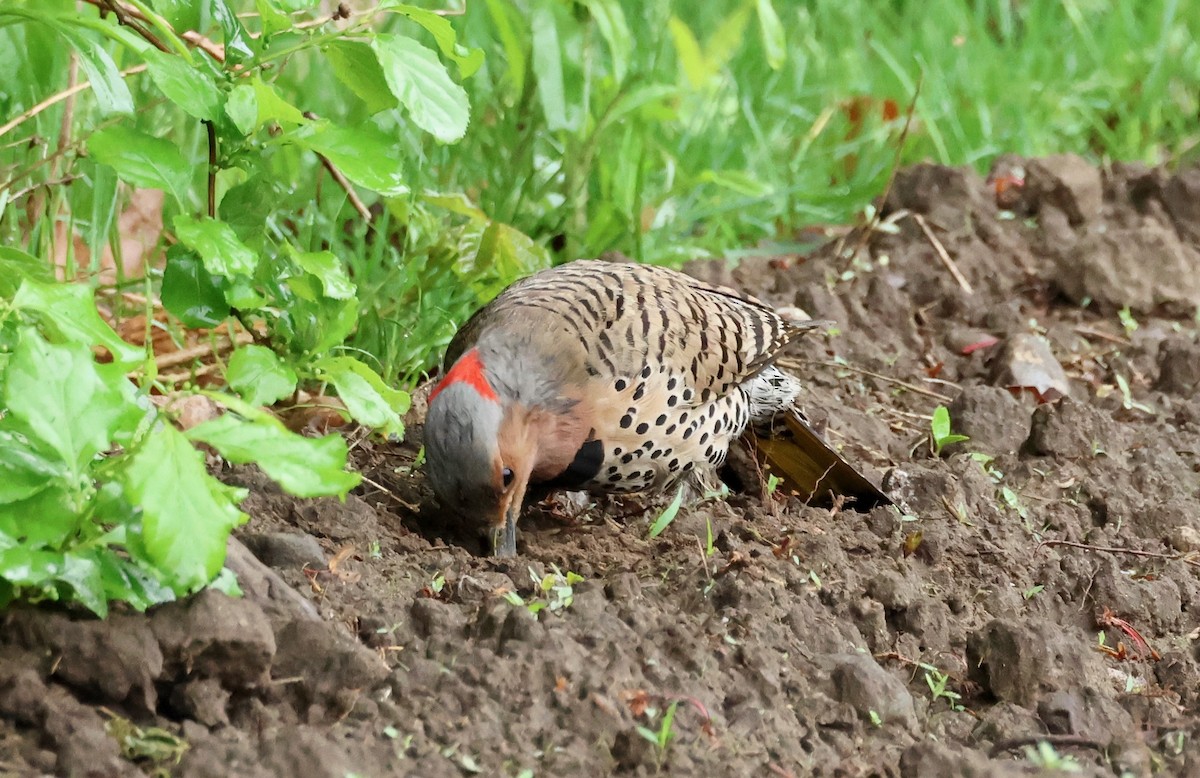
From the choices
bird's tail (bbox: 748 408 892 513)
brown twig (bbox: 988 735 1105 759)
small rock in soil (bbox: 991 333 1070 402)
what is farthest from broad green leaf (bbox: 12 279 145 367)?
small rock in soil (bbox: 991 333 1070 402)

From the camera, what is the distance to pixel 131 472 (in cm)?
194

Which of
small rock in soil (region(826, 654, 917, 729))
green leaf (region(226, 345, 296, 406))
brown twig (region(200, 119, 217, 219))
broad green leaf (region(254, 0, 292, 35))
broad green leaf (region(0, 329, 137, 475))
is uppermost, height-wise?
broad green leaf (region(254, 0, 292, 35))

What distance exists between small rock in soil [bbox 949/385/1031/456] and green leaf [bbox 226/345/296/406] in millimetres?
2269

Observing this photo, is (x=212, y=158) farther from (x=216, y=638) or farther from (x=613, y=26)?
(x=613, y=26)

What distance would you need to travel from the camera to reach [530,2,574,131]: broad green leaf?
443cm

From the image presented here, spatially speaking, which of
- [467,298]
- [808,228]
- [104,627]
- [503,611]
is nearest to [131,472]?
[104,627]

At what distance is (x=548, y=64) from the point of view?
448 centimetres

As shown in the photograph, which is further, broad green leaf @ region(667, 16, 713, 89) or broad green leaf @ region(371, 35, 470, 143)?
broad green leaf @ region(667, 16, 713, 89)

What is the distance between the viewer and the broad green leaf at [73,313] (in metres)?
2.12

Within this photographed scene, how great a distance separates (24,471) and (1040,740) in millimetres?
1843

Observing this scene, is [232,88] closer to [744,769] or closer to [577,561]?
[577,561]

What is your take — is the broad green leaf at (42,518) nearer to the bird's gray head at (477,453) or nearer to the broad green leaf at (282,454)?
the broad green leaf at (282,454)

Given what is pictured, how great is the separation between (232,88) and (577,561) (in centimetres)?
134

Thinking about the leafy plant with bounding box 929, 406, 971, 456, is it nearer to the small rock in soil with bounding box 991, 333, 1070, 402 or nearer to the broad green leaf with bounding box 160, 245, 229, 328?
the small rock in soil with bounding box 991, 333, 1070, 402
